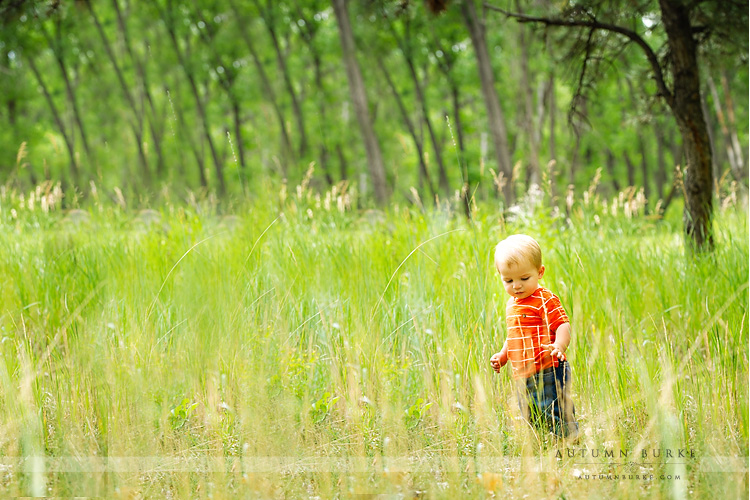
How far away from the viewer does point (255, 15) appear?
21.5 metres

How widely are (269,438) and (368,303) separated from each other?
113cm

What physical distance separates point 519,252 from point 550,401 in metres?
0.72

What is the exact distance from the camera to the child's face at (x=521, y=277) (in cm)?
274

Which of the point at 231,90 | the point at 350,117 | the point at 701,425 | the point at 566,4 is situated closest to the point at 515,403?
the point at 701,425

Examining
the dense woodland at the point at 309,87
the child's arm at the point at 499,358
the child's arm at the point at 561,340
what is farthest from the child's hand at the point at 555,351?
the dense woodland at the point at 309,87

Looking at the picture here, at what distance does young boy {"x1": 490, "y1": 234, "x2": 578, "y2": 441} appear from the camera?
274 centimetres

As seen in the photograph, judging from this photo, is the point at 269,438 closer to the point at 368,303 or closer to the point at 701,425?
the point at 368,303

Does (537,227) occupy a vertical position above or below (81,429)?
above

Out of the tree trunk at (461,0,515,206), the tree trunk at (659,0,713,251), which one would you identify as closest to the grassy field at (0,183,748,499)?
the tree trunk at (659,0,713,251)

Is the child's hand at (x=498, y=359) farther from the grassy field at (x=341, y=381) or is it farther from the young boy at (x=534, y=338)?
the grassy field at (x=341, y=381)

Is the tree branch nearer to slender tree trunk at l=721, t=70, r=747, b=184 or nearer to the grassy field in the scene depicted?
the grassy field

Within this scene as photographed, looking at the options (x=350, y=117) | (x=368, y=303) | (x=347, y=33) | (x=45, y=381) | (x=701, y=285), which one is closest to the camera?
(x=45, y=381)

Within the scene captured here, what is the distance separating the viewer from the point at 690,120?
545 centimetres

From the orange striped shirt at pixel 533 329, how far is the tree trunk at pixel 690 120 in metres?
3.27
